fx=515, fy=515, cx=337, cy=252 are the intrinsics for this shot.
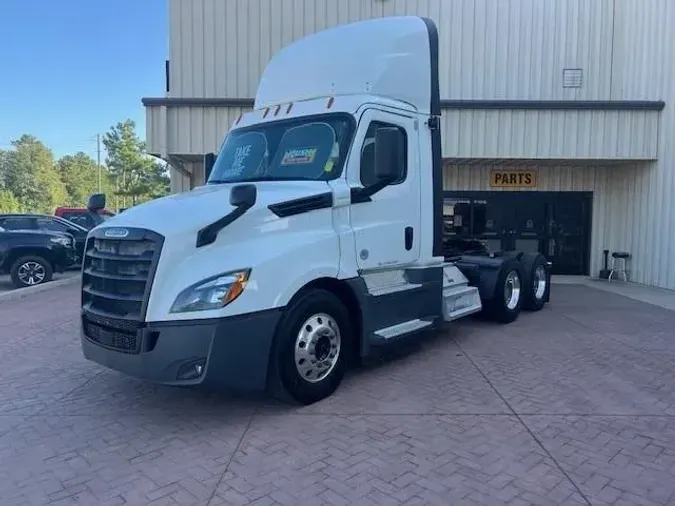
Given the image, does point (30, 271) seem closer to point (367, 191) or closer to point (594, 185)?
point (367, 191)

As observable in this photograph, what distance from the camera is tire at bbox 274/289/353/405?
4.32m

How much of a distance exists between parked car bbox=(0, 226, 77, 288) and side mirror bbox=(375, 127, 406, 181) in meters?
10.2

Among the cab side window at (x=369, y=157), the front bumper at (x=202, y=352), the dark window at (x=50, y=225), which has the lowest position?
the front bumper at (x=202, y=352)

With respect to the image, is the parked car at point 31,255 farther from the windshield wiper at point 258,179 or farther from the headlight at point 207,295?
the headlight at point 207,295

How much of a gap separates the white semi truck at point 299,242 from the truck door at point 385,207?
0.02 meters

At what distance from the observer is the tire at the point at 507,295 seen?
315 inches

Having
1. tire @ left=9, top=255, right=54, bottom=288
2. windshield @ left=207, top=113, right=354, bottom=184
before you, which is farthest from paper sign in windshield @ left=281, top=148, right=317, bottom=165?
tire @ left=9, top=255, right=54, bottom=288

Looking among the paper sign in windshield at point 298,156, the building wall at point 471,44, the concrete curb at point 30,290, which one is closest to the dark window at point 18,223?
the concrete curb at point 30,290

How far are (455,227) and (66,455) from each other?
11.3 meters

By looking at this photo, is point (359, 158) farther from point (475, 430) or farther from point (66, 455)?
point (66, 455)

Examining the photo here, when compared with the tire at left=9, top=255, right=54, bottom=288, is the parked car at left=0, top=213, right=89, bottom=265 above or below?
above

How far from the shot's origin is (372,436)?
3973 mm

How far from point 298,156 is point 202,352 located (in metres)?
2.20

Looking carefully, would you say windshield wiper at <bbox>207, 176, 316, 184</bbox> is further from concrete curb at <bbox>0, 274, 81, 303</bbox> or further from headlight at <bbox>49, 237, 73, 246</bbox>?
headlight at <bbox>49, 237, 73, 246</bbox>
